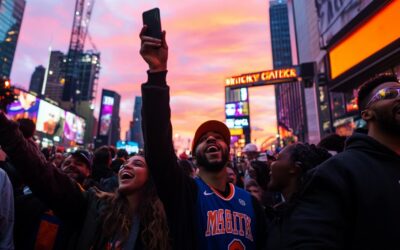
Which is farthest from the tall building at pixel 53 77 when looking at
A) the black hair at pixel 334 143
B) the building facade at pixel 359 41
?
the black hair at pixel 334 143

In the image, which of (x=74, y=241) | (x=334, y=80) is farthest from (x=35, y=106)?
(x=74, y=241)

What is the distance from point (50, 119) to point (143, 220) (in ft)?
229

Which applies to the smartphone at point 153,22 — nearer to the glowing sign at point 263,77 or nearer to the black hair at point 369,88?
the black hair at point 369,88

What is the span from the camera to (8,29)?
550 feet

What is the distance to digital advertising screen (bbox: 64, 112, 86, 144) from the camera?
71.0 metres

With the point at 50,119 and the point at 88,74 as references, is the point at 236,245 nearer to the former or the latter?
the point at 50,119

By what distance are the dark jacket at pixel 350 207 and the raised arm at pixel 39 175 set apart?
2.02 m

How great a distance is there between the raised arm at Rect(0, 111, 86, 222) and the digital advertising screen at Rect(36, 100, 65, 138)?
65.4 meters

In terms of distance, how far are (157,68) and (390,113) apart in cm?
162

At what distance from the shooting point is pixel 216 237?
85.0 inches

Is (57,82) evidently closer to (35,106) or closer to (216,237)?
(35,106)

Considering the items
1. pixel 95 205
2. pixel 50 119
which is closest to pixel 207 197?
pixel 95 205

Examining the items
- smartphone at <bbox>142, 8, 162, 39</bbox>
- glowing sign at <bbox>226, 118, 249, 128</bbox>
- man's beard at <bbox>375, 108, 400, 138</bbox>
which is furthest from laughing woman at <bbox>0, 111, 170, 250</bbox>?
glowing sign at <bbox>226, 118, 249, 128</bbox>

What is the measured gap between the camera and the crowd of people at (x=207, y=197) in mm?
1455
